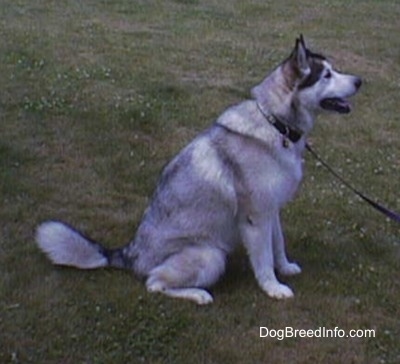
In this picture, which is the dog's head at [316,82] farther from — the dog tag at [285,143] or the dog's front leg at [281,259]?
the dog's front leg at [281,259]

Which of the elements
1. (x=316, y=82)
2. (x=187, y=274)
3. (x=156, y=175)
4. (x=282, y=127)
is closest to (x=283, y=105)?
(x=282, y=127)

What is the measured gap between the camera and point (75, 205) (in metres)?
6.91

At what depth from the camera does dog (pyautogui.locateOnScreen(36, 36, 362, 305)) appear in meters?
5.22

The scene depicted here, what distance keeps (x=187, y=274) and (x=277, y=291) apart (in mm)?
580

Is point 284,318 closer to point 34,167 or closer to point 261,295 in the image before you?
point 261,295

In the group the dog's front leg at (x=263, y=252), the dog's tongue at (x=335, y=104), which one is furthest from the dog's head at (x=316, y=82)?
the dog's front leg at (x=263, y=252)

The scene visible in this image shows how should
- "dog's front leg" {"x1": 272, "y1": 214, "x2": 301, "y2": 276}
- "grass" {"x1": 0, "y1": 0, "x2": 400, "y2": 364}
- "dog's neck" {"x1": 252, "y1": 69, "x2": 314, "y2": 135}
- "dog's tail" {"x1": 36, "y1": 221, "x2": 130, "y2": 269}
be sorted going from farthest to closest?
"dog's front leg" {"x1": 272, "y1": 214, "x2": 301, "y2": 276} < "dog's tail" {"x1": 36, "y1": 221, "x2": 130, "y2": 269} < "dog's neck" {"x1": 252, "y1": 69, "x2": 314, "y2": 135} < "grass" {"x1": 0, "y1": 0, "x2": 400, "y2": 364}

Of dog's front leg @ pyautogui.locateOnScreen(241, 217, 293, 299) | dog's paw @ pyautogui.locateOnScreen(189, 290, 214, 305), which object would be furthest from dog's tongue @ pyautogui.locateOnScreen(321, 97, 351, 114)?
dog's paw @ pyautogui.locateOnScreen(189, 290, 214, 305)

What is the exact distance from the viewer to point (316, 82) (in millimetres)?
5258

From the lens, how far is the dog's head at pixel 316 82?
5.21 metres

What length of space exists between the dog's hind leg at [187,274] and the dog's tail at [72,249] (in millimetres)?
388

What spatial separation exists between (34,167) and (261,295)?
308 centimetres

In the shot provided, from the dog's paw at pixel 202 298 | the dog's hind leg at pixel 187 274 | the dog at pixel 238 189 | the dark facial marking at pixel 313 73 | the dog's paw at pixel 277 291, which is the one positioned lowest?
the dog's paw at pixel 277 291

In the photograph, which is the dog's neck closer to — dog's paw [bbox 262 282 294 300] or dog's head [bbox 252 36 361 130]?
dog's head [bbox 252 36 361 130]
